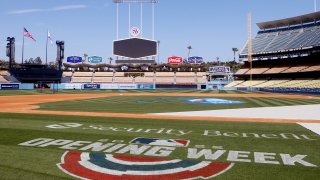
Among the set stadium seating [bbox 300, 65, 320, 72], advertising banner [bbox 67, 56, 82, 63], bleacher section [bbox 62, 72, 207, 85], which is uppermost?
advertising banner [bbox 67, 56, 82, 63]

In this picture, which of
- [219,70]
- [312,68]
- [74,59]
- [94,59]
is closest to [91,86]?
[74,59]

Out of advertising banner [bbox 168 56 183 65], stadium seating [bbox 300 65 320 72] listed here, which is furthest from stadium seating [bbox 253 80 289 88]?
advertising banner [bbox 168 56 183 65]

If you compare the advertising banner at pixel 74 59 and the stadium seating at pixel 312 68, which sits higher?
the advertising banner at pixel 74 59

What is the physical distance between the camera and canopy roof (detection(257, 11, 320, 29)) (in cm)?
8550

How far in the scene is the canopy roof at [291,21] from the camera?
85.5m

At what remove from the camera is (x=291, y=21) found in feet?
308

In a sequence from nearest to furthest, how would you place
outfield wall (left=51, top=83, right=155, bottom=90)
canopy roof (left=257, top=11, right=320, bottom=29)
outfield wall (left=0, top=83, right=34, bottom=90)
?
outfield wall (left=0, top=83, right=34, bottom=90), canopy roof (left=257, top=11, right=320, bottom=29), outfield wall (left=51, top=83, right=155, bottom=90)

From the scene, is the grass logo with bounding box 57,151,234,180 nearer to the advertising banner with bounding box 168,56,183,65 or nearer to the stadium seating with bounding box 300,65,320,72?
the stadium seating with bounding box 300,65,320,72

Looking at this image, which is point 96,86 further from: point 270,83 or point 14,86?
point 270,83

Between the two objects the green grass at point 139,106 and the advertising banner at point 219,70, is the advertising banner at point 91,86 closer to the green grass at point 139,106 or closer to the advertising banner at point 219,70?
the advertising banner at point 219,70

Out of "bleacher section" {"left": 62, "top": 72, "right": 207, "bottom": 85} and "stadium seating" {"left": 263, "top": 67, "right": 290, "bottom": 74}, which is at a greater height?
"stadium seating" {"left": 263, "top": 67, "right": 290, "bottom": 74}

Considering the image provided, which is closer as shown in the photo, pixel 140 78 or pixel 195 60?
pixel 140 78

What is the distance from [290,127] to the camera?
15.4m

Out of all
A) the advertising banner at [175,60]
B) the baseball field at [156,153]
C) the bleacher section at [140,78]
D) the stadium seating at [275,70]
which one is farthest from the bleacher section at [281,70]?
the baseball field at [156,153]
